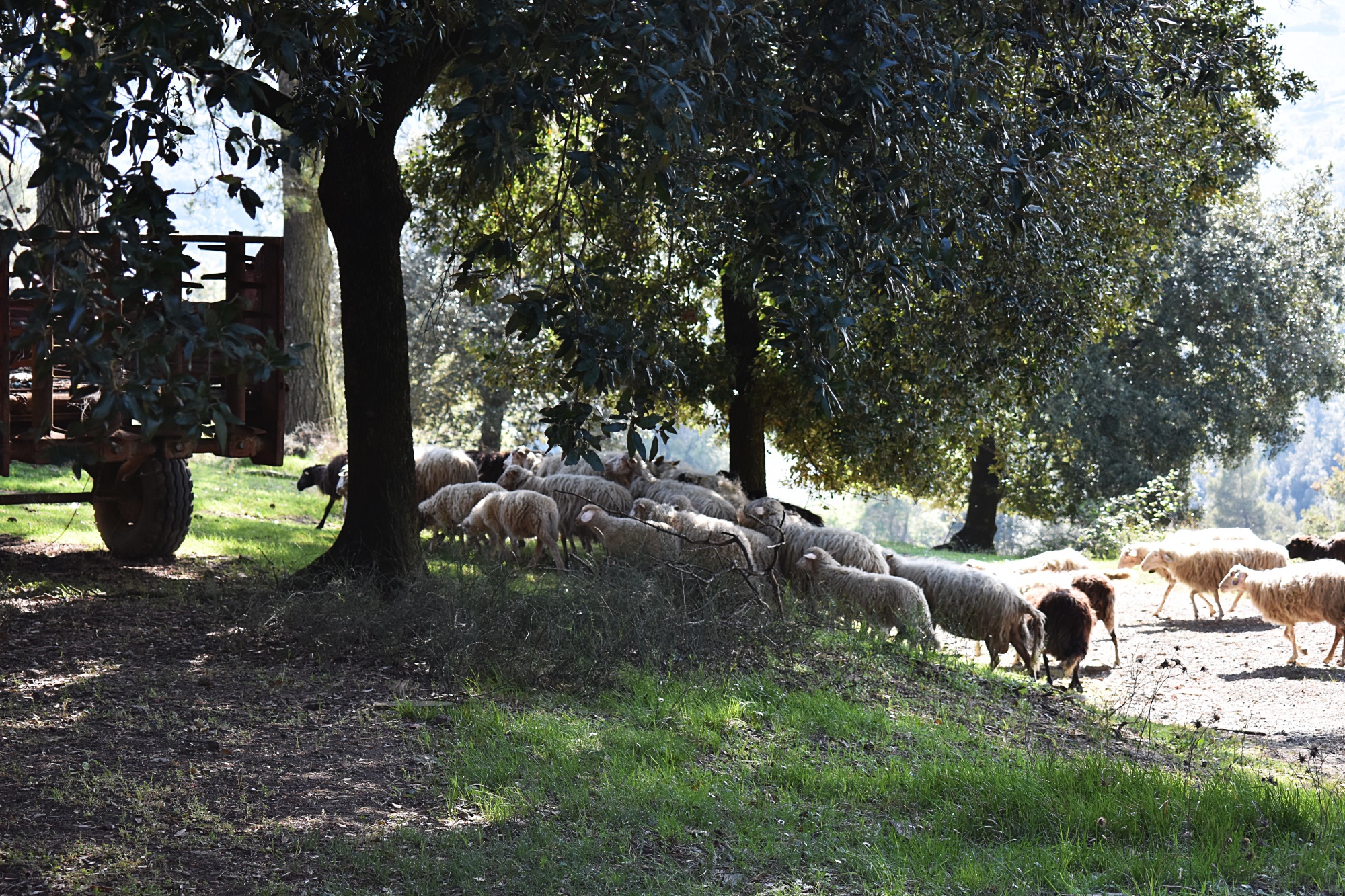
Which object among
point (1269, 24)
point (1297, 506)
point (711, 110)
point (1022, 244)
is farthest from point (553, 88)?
point (1297, 506)

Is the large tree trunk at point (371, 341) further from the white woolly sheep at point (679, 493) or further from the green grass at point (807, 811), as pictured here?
the white woolly sheep at point (679, 493)

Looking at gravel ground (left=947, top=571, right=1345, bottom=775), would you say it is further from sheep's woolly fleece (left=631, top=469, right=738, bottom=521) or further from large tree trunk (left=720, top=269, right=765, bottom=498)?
large tree trunk (left=720, top=269, right=765, bottom=498)

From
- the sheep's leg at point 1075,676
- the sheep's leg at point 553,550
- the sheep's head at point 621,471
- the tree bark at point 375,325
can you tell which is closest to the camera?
the tree bark at point 375,325

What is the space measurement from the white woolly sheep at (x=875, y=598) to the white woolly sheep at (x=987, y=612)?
33 centimetres

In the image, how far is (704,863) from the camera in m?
4.26

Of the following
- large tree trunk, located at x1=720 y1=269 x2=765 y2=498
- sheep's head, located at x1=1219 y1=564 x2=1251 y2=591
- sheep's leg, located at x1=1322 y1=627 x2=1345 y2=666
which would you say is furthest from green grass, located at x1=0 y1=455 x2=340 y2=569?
sheep's leg, located at x1=1322 y1=627 x2=1345 y2=666

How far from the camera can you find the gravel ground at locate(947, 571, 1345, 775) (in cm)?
770

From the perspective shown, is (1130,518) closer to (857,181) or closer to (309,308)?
(309,308)

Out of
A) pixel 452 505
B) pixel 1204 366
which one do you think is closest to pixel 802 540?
pixel 452 505

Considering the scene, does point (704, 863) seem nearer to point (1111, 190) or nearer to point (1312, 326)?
point (1111, 190)

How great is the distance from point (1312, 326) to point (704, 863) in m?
28.2

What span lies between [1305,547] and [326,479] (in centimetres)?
1465

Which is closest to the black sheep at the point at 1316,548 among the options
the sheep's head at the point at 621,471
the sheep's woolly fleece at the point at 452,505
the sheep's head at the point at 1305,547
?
the sheep's head at the point at 1305,547

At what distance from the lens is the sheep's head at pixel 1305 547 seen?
16047 millimetres
